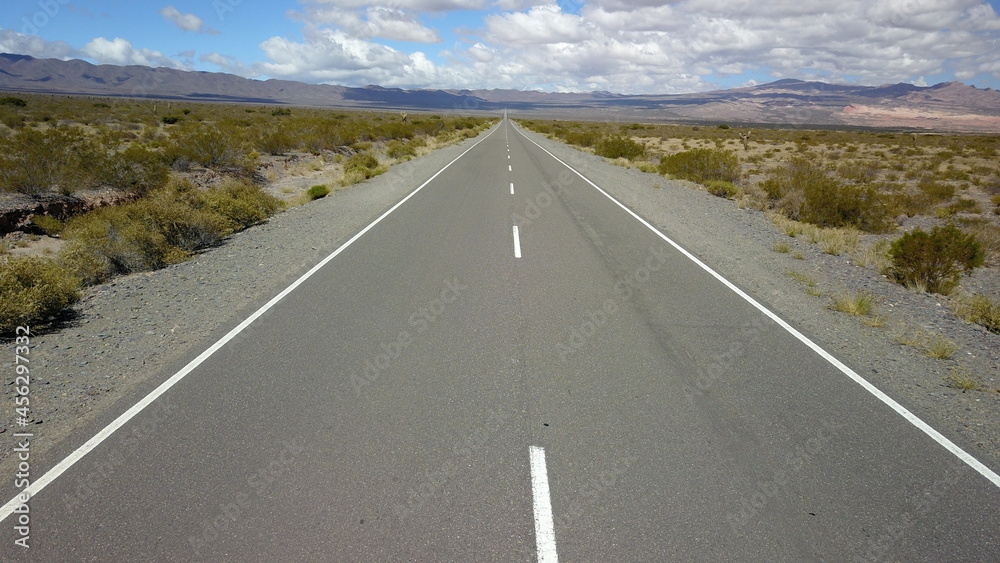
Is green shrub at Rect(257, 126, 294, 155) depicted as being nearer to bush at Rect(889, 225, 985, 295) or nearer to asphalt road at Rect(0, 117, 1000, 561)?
asphalt road at Rect(0, 117, 1000, 561)

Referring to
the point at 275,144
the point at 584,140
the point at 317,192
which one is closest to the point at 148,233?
the point at 317,192

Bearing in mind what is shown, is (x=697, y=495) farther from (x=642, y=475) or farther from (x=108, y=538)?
(x=108, y=538)

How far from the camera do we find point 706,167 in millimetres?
23469

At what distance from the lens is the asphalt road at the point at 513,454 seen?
3.13 meters

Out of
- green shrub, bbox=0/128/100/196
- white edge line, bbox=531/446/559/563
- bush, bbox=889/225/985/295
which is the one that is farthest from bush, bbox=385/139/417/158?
white edge line, bbox=531/446/559/563

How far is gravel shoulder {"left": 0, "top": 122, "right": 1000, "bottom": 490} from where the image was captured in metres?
4.59

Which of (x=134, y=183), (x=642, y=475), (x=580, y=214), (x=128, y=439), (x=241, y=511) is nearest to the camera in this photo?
(x=241, y=511)

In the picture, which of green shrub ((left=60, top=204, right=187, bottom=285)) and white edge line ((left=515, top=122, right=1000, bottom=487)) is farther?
green shrub ((left=60, top=204, right=187, bottom=285))

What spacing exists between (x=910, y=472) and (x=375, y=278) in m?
6.90

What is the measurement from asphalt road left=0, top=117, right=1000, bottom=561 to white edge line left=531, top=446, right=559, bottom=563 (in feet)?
0.04

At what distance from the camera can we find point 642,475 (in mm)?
3691

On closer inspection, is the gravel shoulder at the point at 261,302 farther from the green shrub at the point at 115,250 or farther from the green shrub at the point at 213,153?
the green shrub at the point at 213,153

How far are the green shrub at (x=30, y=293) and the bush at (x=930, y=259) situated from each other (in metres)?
13.2

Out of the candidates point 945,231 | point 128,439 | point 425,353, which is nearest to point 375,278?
point 425,353
